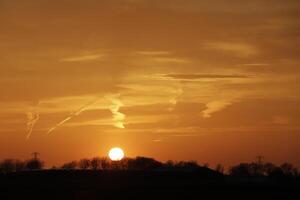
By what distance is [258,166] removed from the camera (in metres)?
192

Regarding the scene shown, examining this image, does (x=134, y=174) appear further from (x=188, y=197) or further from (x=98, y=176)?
(x=188, y=197)

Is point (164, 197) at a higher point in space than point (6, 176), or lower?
lower

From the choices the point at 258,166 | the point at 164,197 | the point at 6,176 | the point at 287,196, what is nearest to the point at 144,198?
the point at 164,197

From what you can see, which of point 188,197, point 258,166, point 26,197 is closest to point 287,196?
point 188,197

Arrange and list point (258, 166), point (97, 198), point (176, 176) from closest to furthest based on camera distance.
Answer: point (97, 198)
point (176, 176)
point (258, 166)

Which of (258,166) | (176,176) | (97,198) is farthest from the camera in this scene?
(258,166)

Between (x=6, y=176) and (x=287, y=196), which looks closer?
(x=287, y=196)

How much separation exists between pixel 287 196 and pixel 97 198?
21616 mm

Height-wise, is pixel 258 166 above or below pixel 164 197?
above

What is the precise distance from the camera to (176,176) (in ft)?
405

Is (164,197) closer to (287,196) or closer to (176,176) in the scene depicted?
(287,196)

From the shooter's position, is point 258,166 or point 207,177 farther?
point 258,166

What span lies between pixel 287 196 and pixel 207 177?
164 ft

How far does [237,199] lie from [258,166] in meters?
121
